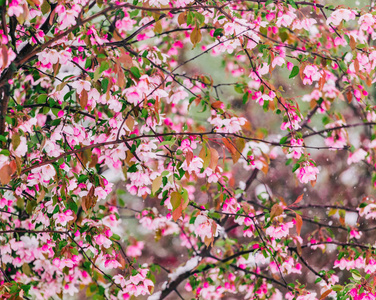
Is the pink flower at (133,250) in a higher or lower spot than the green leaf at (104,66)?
higher

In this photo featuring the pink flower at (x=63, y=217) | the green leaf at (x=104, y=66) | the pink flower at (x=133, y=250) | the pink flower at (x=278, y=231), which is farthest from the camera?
the pink flower at (x=133, y=250)

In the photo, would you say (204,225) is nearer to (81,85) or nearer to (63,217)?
(63,217)

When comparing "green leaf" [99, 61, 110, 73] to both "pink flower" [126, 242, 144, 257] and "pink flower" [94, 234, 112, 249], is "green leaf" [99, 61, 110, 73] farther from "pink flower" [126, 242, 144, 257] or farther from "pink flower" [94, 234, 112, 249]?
"pink flower" [126, 242, 144, 257]

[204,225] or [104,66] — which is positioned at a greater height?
[104,66]

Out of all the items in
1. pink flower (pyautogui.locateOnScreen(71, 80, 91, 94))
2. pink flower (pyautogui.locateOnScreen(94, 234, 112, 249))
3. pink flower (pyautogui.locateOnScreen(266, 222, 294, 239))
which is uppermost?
pink flower (pyautogui.locateOnScreen(71, 80, 91, 94))

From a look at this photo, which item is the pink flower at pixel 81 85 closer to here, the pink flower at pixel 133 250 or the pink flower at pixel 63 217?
the pink flower at pixel 63 217

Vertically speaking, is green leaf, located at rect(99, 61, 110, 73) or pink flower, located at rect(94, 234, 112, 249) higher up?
green leaf, located at rect(99, 61, 110, 73)

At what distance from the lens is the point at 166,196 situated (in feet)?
4.28

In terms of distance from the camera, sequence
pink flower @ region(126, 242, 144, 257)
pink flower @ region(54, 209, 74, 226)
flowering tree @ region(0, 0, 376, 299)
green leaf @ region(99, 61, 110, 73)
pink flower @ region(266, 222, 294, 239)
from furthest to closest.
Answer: pink flower @ region(126, 242, 144, 257) < pink flower @ region(266, 222, 294, 239) < pink flower @ region(54, 209, 74, 226) < flowering tree @ region(0, 0, 376, 299) < green leaf @ region(99, 61, 110, 73)

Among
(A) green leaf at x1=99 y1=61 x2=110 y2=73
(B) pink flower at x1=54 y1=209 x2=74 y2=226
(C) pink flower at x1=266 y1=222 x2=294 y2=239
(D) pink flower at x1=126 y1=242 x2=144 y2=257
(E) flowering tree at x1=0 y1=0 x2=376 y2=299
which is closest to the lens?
(A) green leaf at x1=99 y1=61 x2=110 y2=73

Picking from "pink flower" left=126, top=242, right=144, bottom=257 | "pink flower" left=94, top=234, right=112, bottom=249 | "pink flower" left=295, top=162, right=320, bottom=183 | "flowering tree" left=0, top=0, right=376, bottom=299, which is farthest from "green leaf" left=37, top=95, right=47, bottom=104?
"pink flower" left=126, top=242, right=144, bottom=257

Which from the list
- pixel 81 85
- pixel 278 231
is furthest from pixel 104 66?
pixel 278 231

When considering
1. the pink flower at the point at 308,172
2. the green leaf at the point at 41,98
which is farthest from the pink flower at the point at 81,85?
the pink flower at the point at 308,172

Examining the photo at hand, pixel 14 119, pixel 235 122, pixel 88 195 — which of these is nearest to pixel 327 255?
pixel 235 122
